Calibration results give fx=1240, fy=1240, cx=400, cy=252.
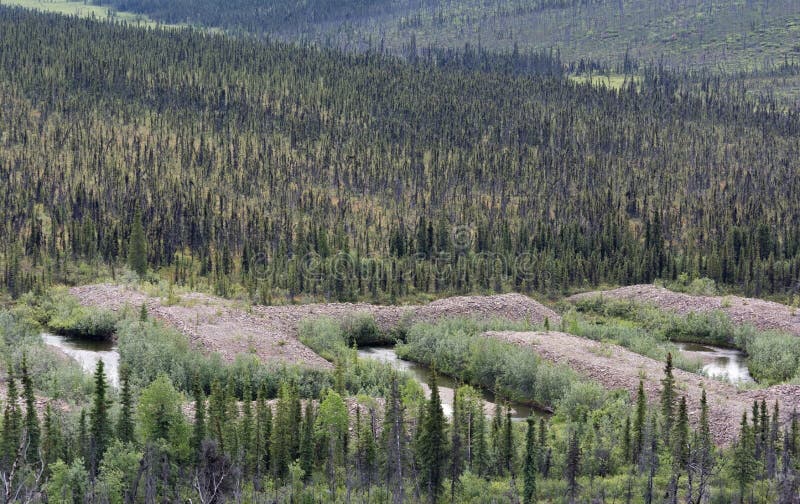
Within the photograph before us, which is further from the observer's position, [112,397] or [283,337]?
[283,337]

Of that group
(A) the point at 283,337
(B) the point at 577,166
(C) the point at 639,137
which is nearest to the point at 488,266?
(A) the point at 283,337

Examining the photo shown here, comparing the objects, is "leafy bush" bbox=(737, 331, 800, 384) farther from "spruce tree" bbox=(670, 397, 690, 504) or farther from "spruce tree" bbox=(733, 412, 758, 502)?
"spruce tree" bbox=(733, 412, 758, 502)

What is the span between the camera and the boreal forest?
220ft

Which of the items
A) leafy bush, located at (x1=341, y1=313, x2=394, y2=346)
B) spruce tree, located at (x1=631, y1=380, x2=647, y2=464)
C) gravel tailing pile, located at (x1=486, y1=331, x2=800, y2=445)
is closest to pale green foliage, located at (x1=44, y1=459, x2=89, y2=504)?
spruce tree, located at (x1=631, y1=380, x2=647, y2=464)

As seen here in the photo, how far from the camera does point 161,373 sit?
262ft

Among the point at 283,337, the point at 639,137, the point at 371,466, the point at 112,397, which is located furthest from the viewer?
the point at 639,137

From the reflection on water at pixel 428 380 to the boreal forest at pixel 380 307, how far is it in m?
0.49

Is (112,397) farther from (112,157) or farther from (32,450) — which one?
(112,157)

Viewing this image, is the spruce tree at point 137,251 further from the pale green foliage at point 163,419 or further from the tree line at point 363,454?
the pale green foliage at point 163,419

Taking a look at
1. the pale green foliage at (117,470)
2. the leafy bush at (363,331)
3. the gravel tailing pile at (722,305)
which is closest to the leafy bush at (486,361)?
the leafy bush at (363,331)

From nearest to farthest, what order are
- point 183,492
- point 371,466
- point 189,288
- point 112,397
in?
point 183,492, point 371,466, point 112,397, point 189,288

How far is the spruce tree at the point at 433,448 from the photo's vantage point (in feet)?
219

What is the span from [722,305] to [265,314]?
138 ft

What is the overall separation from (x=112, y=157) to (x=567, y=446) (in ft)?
359
